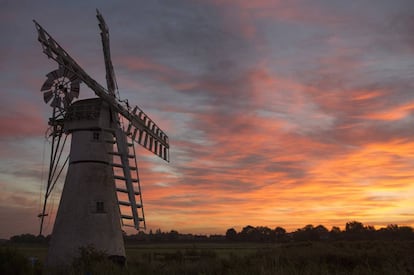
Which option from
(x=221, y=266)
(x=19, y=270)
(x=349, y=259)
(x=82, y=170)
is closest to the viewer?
(x=19, y=270)

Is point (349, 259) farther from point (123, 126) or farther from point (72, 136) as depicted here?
point (72, 136)

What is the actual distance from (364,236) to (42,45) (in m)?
98.5

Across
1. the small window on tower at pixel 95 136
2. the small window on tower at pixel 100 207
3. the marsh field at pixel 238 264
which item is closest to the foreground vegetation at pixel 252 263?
the marsh field at pixel 238 264

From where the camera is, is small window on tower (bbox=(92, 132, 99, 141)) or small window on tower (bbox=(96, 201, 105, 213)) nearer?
small window on tower (bbox=(96, 201, 105, 213))

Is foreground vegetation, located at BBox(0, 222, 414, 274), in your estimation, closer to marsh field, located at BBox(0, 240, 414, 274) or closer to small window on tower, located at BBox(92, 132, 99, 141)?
marsh field, located at BBox(0, 240, 414, 274)

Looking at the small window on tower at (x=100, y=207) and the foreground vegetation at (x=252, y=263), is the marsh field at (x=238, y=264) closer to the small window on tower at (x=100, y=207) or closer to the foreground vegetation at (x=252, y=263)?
the foreground vegetation at (x=252, y=263)

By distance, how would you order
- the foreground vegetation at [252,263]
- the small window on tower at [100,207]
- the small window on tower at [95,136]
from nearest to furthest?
1. the foreground vegetation at [252,263]
2. the small window on tower at [100,207]
3. the small window on tower at [95,136]

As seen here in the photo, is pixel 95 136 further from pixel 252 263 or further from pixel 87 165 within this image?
pixel 252 263

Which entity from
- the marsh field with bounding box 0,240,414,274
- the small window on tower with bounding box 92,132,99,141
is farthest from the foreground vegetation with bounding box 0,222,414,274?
the small window on tower with bounding box 92,132,99,141

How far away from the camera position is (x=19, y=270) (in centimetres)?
1739

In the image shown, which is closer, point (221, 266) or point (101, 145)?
point (221, 266)

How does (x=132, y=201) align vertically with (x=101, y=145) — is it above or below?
below

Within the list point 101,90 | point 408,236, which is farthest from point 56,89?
point 408,236

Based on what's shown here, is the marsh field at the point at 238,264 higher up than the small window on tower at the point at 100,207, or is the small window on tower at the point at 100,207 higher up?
the small window on tower at the point at 100,207
